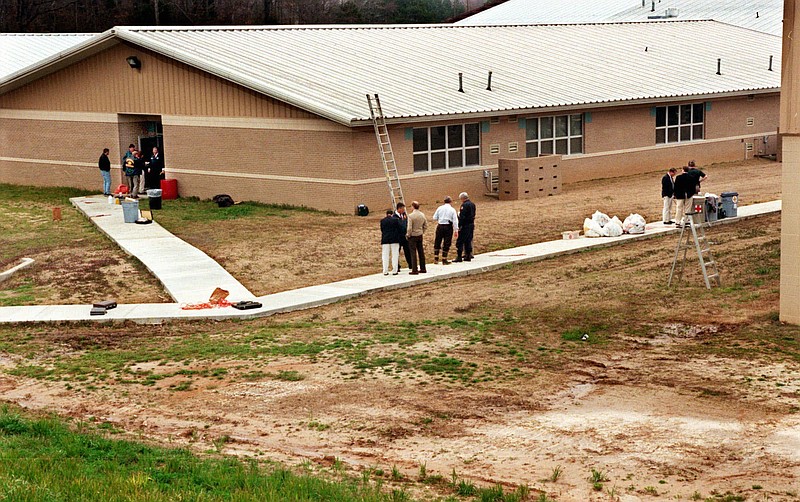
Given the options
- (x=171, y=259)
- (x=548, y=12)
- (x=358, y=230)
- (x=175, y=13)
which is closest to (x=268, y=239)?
(x=358, y=230)

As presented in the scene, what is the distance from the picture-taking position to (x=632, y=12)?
68625 mm

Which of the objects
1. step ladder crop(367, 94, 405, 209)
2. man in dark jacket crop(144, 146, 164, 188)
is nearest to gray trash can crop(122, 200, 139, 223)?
man in dark jacket crop(144, 146, 164, 188)

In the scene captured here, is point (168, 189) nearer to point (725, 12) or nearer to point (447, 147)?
point (447, 147)

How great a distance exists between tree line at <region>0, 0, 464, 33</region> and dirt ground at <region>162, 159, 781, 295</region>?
55.3 meters

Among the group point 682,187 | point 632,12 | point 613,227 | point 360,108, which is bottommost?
point 613,227

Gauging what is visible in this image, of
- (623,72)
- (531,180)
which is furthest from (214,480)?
(623,72)

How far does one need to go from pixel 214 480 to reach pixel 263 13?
89.5 m

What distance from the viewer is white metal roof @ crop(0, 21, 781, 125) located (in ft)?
113

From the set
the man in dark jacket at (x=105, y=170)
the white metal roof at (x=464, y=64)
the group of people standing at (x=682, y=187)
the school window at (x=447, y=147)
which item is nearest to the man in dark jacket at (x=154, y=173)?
the man in dark jacket at (x=105, y=170)

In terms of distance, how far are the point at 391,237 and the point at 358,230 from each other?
6152 mm

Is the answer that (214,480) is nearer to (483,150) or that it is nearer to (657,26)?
(483,150)

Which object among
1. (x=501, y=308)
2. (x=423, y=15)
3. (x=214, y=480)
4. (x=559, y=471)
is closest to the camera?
(x=214, y=480)

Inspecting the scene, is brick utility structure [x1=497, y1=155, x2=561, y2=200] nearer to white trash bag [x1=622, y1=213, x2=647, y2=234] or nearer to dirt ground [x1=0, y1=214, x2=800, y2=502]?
white trash bag [x1=622, y1=213, x2=647, y2=234]

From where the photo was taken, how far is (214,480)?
11.1m
